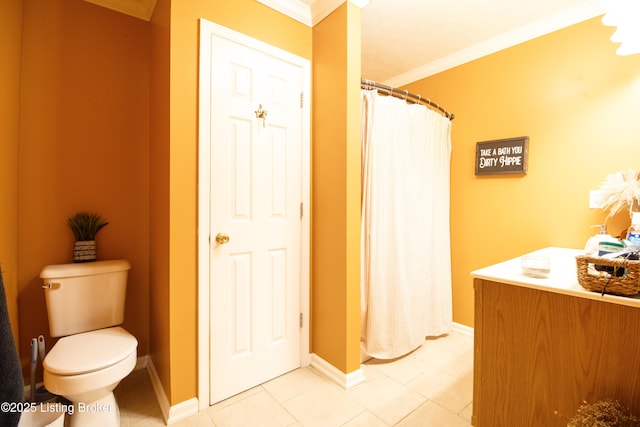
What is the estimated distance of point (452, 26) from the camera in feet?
7.34

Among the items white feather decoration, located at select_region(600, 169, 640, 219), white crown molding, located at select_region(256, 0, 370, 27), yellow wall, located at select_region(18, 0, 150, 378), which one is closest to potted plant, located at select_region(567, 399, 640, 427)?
white feather decoration, located at select_region(600, 169, 640, 219)

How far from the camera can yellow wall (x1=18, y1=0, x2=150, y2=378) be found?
1721mm

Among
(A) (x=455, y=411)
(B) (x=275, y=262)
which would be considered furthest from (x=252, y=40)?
(A) (x=455, y=411)

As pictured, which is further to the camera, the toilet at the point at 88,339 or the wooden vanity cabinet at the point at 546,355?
the toilet at the point at 88,339

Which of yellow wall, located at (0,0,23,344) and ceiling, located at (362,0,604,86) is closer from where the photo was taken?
yellow wall, located at (0,0,23,344)

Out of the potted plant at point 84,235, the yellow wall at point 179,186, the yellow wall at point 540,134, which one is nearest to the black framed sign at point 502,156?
the yellow wall at point 540,134

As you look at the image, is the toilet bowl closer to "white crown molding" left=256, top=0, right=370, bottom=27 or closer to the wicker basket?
the wicker basket

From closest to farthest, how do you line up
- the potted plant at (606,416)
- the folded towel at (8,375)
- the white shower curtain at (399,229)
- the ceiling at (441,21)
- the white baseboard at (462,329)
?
the folded towel at (8,375) < the potted plant at (606,416) < the ceiling at (441,21) < the white shower curtain at (399,229) < the white baseboard at (462,329)

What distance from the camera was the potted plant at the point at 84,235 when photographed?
178cm

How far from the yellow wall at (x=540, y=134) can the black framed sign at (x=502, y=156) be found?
54mm

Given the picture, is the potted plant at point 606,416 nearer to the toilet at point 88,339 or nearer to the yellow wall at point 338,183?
the yellow wall at point 338,183

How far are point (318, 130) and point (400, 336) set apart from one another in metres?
1.62

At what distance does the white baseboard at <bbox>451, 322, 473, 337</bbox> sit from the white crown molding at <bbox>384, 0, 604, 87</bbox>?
7.75ft

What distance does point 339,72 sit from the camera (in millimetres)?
1859
